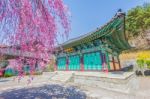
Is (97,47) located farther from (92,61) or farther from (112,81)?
(112,81)

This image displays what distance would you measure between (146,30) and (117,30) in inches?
847

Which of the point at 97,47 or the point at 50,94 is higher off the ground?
the point at 97,47

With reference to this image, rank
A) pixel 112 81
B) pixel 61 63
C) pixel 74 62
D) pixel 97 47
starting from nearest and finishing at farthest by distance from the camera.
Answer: pixel 112 81, pixel 97 47, pixel 74 62, pixel 61 63

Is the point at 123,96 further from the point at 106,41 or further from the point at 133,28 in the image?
the point at 133,28

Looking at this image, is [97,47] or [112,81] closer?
[112,81]

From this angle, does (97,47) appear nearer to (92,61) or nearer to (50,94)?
(92,61)

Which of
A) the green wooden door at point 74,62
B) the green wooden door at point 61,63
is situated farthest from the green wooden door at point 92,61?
the green wooden door at point 61,63

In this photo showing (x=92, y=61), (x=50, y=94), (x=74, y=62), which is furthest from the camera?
(x=74, y=62)

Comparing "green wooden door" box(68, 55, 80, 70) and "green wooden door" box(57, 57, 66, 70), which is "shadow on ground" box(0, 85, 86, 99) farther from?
"green wooden door" box(57, 57, 66, 70)

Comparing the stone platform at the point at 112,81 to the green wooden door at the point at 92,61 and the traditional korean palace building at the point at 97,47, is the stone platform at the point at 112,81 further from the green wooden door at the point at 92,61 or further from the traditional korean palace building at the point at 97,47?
the traditional korean palace building at the point at 97,47

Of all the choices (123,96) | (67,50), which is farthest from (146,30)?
(123,96)

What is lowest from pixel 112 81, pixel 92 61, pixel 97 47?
pixel 112 81

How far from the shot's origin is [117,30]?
12.6m

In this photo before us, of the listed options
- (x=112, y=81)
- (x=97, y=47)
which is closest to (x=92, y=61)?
(x=97, y=47)
